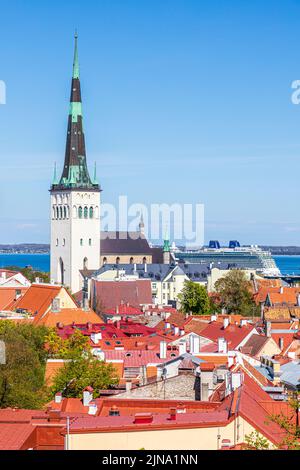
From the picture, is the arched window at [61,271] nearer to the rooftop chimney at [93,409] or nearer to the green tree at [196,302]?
the green tree at [196,302]

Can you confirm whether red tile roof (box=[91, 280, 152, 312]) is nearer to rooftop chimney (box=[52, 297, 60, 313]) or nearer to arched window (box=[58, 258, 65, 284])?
rooftop chimney (box=[52, 297, 60, 313])

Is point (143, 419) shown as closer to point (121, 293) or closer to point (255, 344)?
point (255, 344)

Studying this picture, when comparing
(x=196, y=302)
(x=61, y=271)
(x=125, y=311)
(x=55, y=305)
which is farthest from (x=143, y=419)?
(x=61, y=271)

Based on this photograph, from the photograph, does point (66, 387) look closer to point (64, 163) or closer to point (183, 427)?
point (183, 427)

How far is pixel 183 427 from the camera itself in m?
13.1

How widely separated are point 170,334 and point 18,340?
862 centimetres

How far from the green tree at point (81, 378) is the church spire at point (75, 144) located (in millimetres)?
57694

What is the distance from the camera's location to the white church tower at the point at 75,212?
7994cm

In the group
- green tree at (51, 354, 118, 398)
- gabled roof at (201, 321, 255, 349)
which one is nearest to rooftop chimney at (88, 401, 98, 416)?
green tree at (51, 354, 118, 398)

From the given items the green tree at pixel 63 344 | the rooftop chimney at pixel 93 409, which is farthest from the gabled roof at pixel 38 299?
the rooftop chimney at pixel 93 409

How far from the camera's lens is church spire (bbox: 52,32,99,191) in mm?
79500

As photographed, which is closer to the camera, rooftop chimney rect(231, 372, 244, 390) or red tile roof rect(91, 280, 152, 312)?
rooftop chimney rect(231, 372, 244, 390)

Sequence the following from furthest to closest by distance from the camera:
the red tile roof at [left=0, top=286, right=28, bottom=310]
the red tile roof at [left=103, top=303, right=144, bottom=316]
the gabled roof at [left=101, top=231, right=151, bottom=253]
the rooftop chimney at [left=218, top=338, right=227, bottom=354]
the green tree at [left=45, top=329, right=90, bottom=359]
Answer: the gabled roof at [left=101, top=231, right=151, bottom=253] → the red tile roof at [left=0, top=286, right=28, bottom=310] → the red tile roof at [left=103, top=303, right=144, bottom=316] → the green tree at [left=45, top=329, right=90, bottom=359] → the rooftop chimney at [left=218, top=338, right=227, bottom=354]

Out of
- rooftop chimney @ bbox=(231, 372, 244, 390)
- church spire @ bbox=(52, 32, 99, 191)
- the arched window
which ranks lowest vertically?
the arched window
